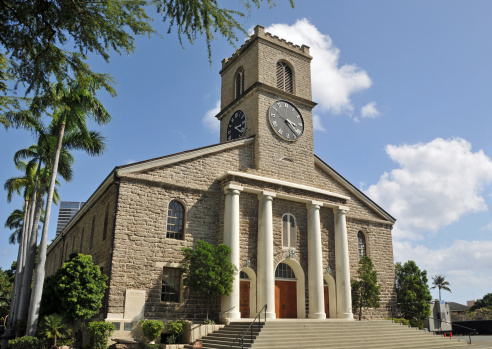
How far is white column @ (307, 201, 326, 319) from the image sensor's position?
22016 mm

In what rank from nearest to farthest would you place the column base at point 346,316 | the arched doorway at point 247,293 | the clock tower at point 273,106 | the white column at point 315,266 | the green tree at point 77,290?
1. the green tree at point 77,290
2. the arched doorway at point 247,293
3. the white column at point 315,266
4. the column base at point 346,316
5. the clock tower at point 273,106

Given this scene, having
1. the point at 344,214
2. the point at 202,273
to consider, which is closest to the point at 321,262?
the point at 344,214

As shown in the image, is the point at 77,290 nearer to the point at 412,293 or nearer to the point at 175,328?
the point at 175,328

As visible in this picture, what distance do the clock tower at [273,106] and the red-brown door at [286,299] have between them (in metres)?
6.09

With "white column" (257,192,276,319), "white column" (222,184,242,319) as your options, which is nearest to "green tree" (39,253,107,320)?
"white column" (222,184,242,319)

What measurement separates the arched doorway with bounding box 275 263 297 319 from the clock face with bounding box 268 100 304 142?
7919 millimetres

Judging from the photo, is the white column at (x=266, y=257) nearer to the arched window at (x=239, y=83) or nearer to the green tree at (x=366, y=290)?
the green tree at (x=366, y=290)

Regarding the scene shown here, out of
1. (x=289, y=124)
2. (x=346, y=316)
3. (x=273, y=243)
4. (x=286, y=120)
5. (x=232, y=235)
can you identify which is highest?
(x=286, y=120)

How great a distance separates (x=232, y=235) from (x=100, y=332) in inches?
288

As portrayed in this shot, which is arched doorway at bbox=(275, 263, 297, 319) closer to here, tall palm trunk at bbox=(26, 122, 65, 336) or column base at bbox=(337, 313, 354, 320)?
column base at bbox=(337, 313, 354, 320)

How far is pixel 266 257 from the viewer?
2086 centimetres

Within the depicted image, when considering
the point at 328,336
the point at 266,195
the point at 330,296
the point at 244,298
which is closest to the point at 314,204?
the point at 266,195

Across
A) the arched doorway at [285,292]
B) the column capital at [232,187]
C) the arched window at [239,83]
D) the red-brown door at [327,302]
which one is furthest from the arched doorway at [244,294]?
the arched window at [239,83]

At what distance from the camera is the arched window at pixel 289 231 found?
2306 centimetres
